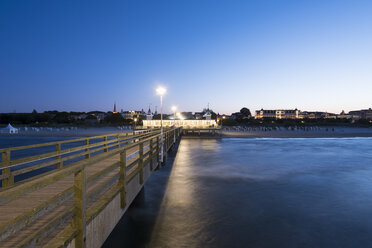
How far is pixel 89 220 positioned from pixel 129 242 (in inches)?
160

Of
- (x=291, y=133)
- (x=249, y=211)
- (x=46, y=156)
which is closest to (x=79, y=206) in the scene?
(x=46, y=156)

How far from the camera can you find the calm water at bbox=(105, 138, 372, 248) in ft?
24.7

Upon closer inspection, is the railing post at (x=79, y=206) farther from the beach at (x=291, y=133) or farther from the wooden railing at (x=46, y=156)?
the beach at (x=291, y=133)

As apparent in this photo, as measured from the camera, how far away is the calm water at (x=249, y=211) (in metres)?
7.54

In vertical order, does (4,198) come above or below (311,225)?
above

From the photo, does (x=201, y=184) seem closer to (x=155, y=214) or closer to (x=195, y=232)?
(x=155, y=214)

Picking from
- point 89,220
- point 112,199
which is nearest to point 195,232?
point 112,199

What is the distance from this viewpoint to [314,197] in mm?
11703

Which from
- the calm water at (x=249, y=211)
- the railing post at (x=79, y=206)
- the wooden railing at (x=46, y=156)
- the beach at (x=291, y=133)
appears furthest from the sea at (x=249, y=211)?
the beach at (x=291, y=133)

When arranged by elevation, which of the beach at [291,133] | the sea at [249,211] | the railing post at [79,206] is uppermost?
the railing post at [79,206]

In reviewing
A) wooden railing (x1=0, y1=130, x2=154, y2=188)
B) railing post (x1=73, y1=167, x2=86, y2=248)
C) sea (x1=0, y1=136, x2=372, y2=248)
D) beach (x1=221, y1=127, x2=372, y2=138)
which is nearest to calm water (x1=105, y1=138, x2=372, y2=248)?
sea (x1=0, y1=136, x2=372, y2=248)

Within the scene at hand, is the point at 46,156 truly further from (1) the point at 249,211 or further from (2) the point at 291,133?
(2) the point at 291,133

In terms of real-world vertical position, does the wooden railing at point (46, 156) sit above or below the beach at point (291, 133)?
above

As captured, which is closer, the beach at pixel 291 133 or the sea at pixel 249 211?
the sea at pixel 249 211
